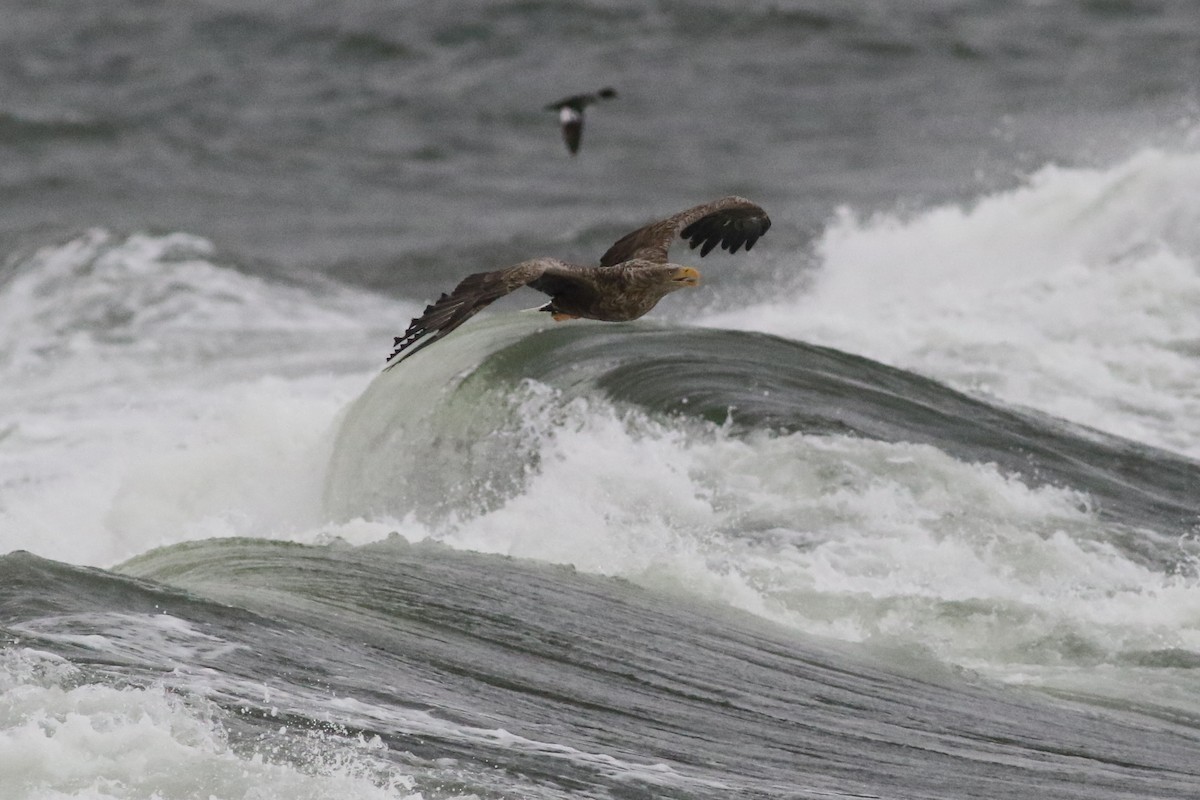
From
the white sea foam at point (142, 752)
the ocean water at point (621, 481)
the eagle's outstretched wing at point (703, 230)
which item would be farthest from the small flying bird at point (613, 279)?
the white sea foam at point (142, 752)

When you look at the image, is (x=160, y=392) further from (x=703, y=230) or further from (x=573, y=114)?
(x=703, y=230)

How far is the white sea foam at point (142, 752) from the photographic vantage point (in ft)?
13.9

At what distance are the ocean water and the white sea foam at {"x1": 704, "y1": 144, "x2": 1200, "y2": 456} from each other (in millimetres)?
43

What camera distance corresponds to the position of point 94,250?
48.6 ft

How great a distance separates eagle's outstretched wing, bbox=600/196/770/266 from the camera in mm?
6953

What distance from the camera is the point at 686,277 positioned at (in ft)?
20.9

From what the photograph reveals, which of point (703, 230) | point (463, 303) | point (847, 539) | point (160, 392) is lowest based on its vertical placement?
point (847, 539)

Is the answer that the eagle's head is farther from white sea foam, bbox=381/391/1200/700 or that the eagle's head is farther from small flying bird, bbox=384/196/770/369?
white sea foam, bbox=381/391/1200/700

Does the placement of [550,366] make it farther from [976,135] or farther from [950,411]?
[976,135]

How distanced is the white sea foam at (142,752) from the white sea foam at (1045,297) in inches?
220

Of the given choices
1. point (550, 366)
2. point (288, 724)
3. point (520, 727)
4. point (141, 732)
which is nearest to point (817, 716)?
point (520, 727)

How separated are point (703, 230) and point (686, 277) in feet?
3.39

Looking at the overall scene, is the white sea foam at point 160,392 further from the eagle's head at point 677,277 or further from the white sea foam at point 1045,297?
the white sea foam at point 1045,297

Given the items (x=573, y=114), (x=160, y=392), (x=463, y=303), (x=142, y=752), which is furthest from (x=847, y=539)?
(x=160, y=392)
